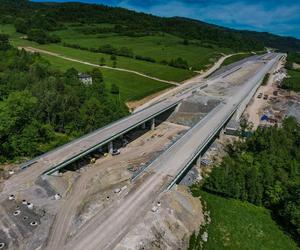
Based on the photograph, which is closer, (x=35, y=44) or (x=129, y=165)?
(x=129, y=165)

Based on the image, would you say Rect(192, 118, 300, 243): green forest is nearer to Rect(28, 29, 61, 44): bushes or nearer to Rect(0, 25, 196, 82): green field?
Rect(0, 25, 196, 82): green field

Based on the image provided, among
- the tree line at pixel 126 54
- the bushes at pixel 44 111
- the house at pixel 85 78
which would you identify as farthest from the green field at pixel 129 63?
the bushes at pixel 44 111

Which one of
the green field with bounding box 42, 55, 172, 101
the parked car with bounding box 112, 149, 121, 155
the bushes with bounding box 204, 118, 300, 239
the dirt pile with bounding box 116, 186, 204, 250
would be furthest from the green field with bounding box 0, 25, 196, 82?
the dirt pile with bounding box 116, 186, 204, 250

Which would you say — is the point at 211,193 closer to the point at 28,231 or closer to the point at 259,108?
the point at 28,231

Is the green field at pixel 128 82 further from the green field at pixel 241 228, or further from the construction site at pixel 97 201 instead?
the green field at pixel 241 228

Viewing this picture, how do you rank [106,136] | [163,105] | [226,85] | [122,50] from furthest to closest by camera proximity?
[122,50]
[226,85]
[163,105]
[106,136]

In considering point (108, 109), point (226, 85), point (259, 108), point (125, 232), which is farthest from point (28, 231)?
point (226, 85)
